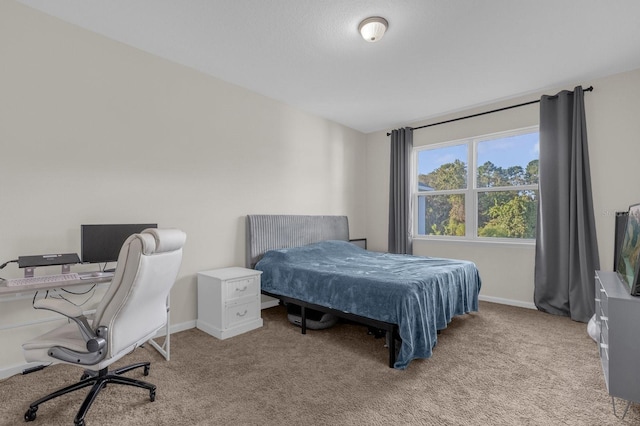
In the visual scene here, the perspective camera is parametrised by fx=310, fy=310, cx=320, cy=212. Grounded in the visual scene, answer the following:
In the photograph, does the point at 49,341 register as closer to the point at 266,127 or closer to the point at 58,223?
the point at 58,223

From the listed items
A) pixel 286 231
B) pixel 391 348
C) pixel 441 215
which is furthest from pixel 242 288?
pixel 441 215

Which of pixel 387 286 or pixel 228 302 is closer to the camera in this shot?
pixel 387 286

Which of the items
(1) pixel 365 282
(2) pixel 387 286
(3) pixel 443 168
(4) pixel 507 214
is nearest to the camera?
(2) pixel 387 286

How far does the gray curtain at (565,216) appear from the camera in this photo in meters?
3.51

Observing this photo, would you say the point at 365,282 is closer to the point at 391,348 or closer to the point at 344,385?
the point at 391,348

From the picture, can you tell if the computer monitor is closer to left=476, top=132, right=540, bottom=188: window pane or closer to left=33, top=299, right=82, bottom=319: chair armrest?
left=33, top=299, right=82, bottom=319: chair armrest

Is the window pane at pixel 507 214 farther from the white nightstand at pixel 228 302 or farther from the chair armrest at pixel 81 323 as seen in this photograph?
the chair armrest at pixel 81 323

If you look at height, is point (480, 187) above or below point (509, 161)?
below

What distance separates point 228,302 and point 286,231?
139cm

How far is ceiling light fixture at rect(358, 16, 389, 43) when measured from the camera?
98.2 inches

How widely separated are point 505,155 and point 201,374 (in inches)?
178

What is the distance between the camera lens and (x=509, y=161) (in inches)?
170

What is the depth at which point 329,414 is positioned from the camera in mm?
1857

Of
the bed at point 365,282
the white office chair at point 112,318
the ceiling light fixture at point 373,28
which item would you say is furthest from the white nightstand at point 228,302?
the ceiling light fixture at point 373,28
